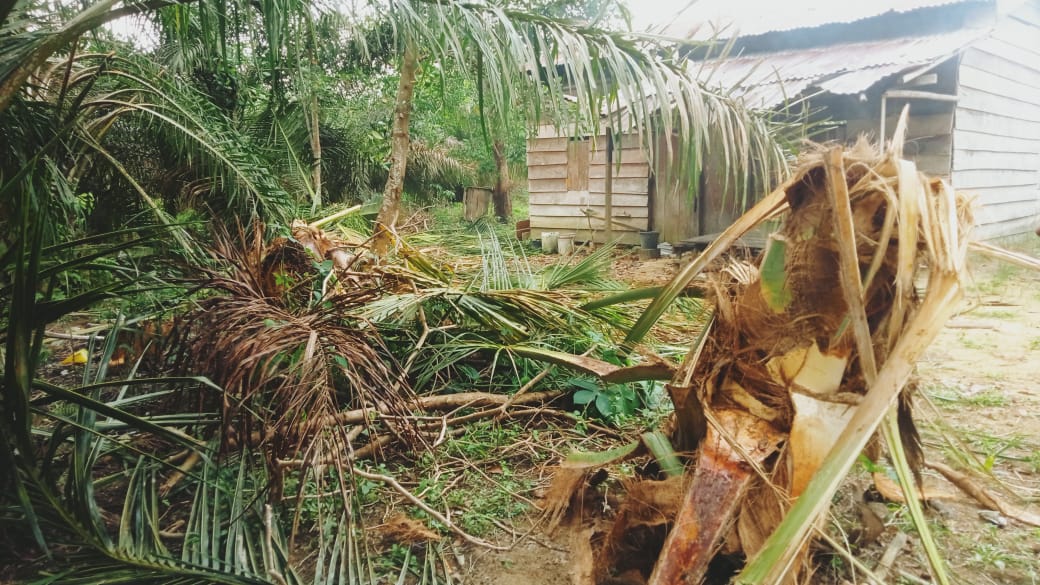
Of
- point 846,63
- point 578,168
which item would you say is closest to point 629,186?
point 578,168

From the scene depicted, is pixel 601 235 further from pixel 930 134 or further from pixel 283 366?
pixel 283 366

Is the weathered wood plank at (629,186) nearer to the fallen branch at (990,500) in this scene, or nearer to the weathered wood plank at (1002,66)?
the weathered wood plank at (1002,66)

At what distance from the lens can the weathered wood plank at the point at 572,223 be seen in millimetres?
8859

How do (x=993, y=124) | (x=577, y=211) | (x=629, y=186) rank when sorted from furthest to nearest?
(x=577, y=211), (x=629, y=186), (x=993, y=124)

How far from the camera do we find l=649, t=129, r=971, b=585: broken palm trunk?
959 millimetres

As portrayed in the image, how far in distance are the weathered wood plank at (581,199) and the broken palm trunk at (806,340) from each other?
25.1ft

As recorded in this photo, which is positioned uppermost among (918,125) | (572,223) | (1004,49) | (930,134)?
(1004,49)

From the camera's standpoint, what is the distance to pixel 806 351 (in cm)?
122

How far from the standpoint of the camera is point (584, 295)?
10.9 ft

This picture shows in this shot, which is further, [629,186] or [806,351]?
[629,186]

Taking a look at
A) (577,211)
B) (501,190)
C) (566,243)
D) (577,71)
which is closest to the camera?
(577,71)

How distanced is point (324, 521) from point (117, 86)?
2.50 m

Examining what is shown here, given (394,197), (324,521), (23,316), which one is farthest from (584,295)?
(394,197)

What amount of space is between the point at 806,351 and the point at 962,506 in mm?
1229
